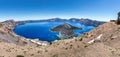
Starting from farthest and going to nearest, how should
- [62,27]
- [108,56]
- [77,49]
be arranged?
[62,27], [77,49], [108,56]

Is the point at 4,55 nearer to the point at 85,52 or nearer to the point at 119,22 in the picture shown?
the point at 85,52

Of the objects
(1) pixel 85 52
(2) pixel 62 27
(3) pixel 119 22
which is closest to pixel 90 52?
(1) pixel 85 52

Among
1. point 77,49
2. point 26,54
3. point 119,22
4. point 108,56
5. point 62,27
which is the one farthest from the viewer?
point 62,27

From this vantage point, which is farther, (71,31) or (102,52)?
(71,31)

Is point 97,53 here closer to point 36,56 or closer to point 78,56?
point 78,56

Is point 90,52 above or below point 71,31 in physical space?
above

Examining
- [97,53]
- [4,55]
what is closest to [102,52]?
[97,53]

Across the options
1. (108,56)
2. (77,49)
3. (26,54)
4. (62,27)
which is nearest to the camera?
(108,56)

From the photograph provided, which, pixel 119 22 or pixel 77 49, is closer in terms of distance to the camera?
pixel 77 49

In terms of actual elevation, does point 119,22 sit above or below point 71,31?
above
